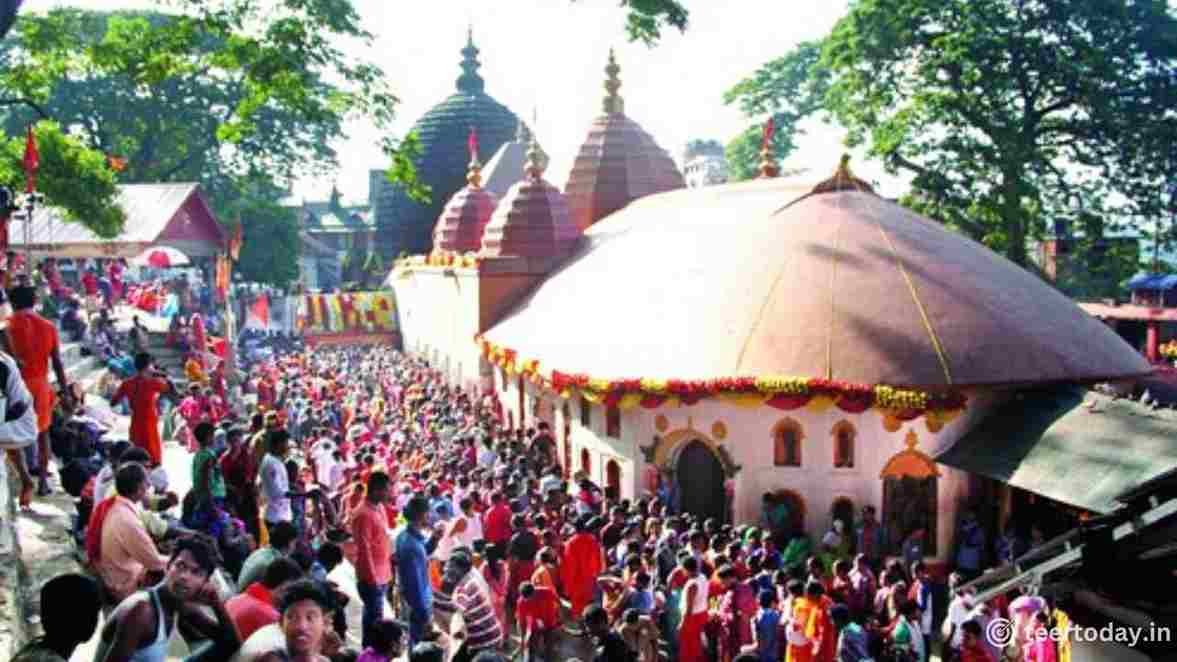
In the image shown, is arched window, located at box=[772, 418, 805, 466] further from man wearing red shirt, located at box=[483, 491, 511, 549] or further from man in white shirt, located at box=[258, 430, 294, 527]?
man in white shirt, located at box=[258, 430, 294, 527]

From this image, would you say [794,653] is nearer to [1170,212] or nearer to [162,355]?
[162,355]

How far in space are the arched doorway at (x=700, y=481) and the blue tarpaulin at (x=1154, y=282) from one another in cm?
1897

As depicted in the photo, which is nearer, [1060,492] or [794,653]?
[794,653]

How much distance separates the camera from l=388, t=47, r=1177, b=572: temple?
15898mm

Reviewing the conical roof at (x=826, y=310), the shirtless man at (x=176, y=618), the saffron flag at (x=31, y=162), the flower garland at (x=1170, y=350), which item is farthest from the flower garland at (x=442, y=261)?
the shirtless man at (x=176, y=618)

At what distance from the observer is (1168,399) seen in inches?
676

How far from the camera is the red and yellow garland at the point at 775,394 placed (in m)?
15.5

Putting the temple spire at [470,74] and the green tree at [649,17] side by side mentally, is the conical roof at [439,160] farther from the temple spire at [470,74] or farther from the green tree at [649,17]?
the green tree at [649,17]

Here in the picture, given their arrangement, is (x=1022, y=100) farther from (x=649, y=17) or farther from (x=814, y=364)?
(x=649, y=17)

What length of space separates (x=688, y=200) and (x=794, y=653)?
699 inches

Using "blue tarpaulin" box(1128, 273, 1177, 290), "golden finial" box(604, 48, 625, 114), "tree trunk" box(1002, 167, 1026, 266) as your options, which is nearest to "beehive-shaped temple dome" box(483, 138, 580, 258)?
"golden finial" box(604, 48, 625, 114)

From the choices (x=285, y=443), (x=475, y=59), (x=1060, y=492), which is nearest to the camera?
(x=285, y=443)

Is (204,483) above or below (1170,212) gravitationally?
below

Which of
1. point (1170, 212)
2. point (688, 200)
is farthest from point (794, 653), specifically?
point (1170, 212)
